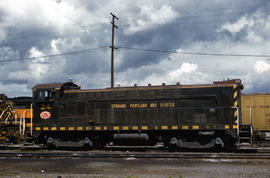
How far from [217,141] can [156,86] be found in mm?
4335

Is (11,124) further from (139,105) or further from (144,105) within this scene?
(144,105)

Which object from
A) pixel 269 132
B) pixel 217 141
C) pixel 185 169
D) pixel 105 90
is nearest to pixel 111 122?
pixel 105 90

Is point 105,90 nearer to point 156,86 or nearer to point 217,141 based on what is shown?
point 156,86

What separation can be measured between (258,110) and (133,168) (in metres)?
14.6

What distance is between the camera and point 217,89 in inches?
567

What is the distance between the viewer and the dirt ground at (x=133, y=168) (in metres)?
8.45

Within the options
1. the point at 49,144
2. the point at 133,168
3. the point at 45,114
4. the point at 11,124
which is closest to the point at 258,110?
the point at 133,168

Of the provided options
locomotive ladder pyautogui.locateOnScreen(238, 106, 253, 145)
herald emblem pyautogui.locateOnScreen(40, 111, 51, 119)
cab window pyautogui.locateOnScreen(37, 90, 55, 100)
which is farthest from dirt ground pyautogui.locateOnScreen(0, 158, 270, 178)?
cab window pyautogui.locateOnScreen(37, 90, 55, 100)

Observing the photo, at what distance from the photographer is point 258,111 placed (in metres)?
20.6

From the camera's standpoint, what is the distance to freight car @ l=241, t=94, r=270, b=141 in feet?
66.6

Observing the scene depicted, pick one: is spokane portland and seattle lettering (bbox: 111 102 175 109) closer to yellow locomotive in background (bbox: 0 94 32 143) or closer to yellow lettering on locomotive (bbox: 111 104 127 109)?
yellow lettering on locomotive (bbox: 111 104 127 109)

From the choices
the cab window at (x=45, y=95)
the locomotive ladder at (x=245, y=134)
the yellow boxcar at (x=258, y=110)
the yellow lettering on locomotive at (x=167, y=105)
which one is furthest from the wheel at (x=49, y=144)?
the yellow boxcar at (x=258, y=110)

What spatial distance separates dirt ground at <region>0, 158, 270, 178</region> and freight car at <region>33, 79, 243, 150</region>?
343 centimetres

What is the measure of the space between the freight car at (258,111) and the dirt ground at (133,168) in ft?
34.4
